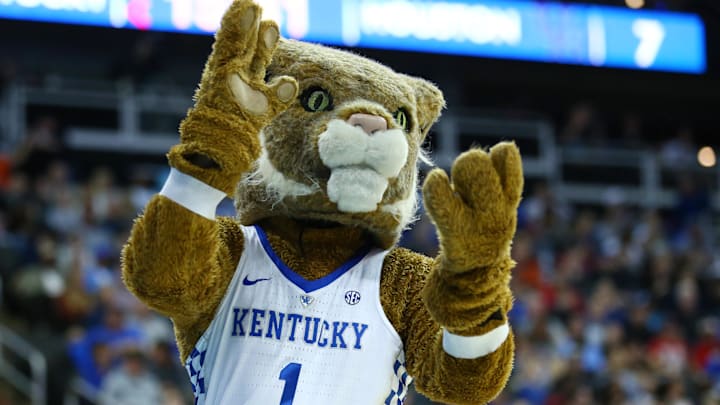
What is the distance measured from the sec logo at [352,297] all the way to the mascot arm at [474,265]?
0.19m

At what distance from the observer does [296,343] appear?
2.10m

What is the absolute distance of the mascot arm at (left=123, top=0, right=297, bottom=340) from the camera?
1930 millimetres

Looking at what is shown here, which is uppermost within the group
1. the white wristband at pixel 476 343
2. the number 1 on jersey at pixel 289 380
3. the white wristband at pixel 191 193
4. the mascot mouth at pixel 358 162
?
the mascot mouth at pixel 358 162

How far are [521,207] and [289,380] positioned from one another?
7.10m

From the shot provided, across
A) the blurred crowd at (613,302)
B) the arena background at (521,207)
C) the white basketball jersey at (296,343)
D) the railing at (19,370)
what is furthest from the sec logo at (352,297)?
the blurred crowd at (613,302)

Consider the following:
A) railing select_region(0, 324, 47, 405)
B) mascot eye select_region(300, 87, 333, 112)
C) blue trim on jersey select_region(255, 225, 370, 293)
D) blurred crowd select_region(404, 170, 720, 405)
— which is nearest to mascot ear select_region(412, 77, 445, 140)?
mascot eye select_region(300, 87, 333, 112)

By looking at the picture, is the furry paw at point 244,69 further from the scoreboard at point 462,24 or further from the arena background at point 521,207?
the scoreboard at point 462,24

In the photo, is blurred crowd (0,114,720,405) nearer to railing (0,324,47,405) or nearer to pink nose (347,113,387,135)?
railing (0,324,47,405)

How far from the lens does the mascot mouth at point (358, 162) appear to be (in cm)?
208

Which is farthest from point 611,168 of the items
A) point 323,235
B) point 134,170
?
point 323,235

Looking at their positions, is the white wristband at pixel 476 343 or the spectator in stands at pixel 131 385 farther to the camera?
the spectator in stands at pixel 131 385

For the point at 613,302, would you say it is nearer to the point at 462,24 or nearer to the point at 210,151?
the point at 462,24

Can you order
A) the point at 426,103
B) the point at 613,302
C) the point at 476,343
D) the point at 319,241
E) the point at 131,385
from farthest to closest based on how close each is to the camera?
the point at 613,302, the point at 131,385, the point at 426,103, the point at 319,241, the point at 476,343

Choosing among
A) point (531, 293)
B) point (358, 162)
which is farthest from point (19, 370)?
point (358, 162)
